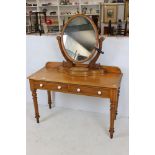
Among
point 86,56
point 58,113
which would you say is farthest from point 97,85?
point 58,113

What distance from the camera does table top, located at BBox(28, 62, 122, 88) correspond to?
1.78 meters

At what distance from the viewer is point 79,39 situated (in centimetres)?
200

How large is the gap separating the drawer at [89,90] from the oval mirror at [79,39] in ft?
1.01

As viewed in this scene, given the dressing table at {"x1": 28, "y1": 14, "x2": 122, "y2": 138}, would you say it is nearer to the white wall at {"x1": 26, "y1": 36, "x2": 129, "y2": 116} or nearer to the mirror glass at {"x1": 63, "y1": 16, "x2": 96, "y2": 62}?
the mirror glass at {"x1": 63, "y1": 16, "x2": 96, "y2": 62}

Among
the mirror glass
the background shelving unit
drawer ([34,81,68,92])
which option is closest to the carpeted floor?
drawer ([34,81,68,92])

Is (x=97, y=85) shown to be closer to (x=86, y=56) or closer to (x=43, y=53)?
(x=86, y=56)

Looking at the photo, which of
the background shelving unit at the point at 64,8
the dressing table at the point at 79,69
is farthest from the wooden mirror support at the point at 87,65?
the background shelving unit at the point at 64,8

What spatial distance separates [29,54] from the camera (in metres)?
2.44

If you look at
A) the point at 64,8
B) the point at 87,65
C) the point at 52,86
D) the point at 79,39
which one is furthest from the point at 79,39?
the point at 64,8

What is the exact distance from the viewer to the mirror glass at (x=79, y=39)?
1.96m

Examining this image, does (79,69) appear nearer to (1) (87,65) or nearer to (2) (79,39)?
(1) (87,65)

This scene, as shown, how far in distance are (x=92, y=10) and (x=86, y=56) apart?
278 cm

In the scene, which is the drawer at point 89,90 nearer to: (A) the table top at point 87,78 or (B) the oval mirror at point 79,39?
(A) the table top at point 87,78

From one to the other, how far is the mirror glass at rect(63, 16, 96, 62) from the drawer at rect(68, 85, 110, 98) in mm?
316
